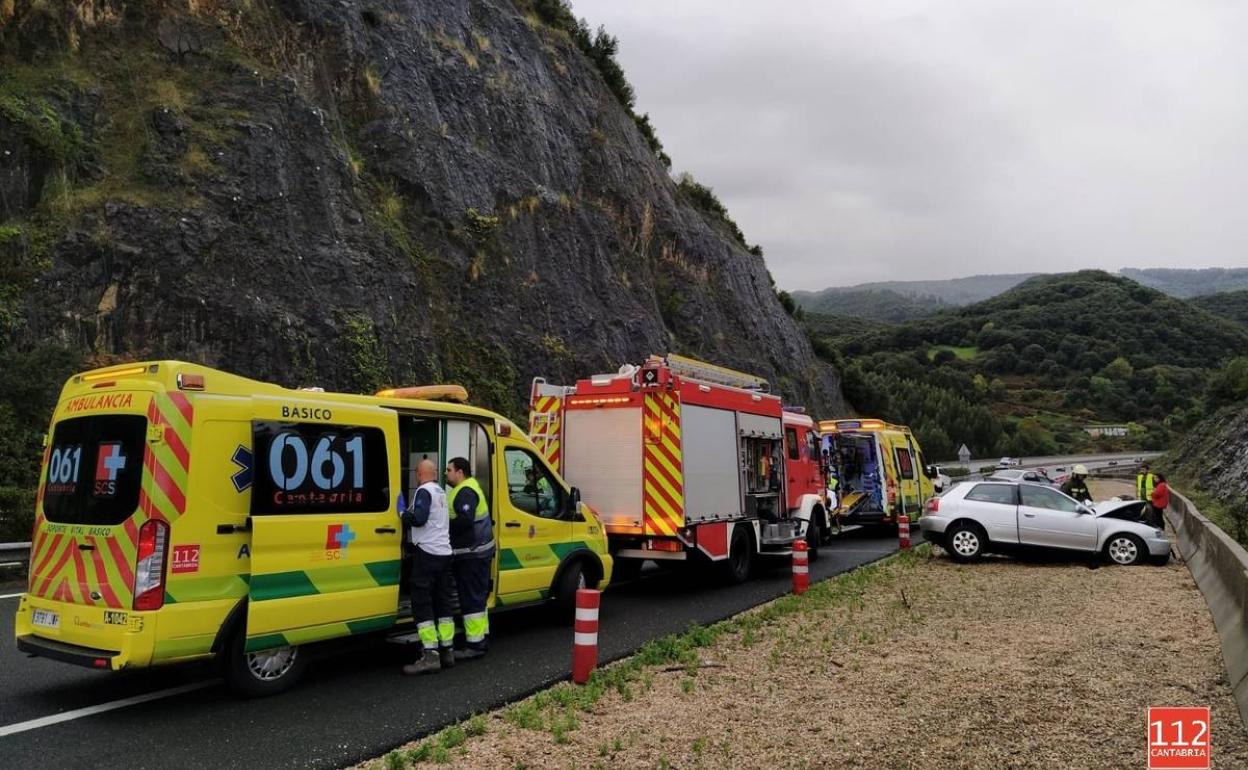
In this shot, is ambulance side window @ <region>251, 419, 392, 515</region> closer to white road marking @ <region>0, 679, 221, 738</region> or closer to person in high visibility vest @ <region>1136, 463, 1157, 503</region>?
white road marking @ <region>0, 679, 221, 738</region>

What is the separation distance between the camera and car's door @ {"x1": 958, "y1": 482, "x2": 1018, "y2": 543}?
13.5 meters

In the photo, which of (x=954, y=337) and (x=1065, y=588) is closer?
(x=1065, y=588)

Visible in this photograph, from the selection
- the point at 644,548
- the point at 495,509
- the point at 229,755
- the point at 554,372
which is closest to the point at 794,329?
the point at 554,372

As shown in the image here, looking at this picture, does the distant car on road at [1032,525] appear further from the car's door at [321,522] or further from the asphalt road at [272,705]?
the car's door at [321,522]

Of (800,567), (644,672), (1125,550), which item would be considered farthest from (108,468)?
(1125,550)

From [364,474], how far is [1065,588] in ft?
30.7

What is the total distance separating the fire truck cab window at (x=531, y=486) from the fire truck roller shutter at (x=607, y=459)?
2087 millimetres

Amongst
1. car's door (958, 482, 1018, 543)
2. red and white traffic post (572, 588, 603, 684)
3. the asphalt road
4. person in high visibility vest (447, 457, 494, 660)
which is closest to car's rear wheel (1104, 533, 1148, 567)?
car's door (958, 482, 1018, 543)

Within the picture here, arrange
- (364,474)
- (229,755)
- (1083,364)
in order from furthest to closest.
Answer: (1083,364), (364,474), (229,755)

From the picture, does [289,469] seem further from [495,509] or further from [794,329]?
[794,329]

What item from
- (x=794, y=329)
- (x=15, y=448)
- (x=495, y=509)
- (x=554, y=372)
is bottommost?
(x=495, y=509)

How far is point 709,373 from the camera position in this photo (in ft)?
39.4

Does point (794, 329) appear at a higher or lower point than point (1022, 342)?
lower

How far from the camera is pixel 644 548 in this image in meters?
10.7
